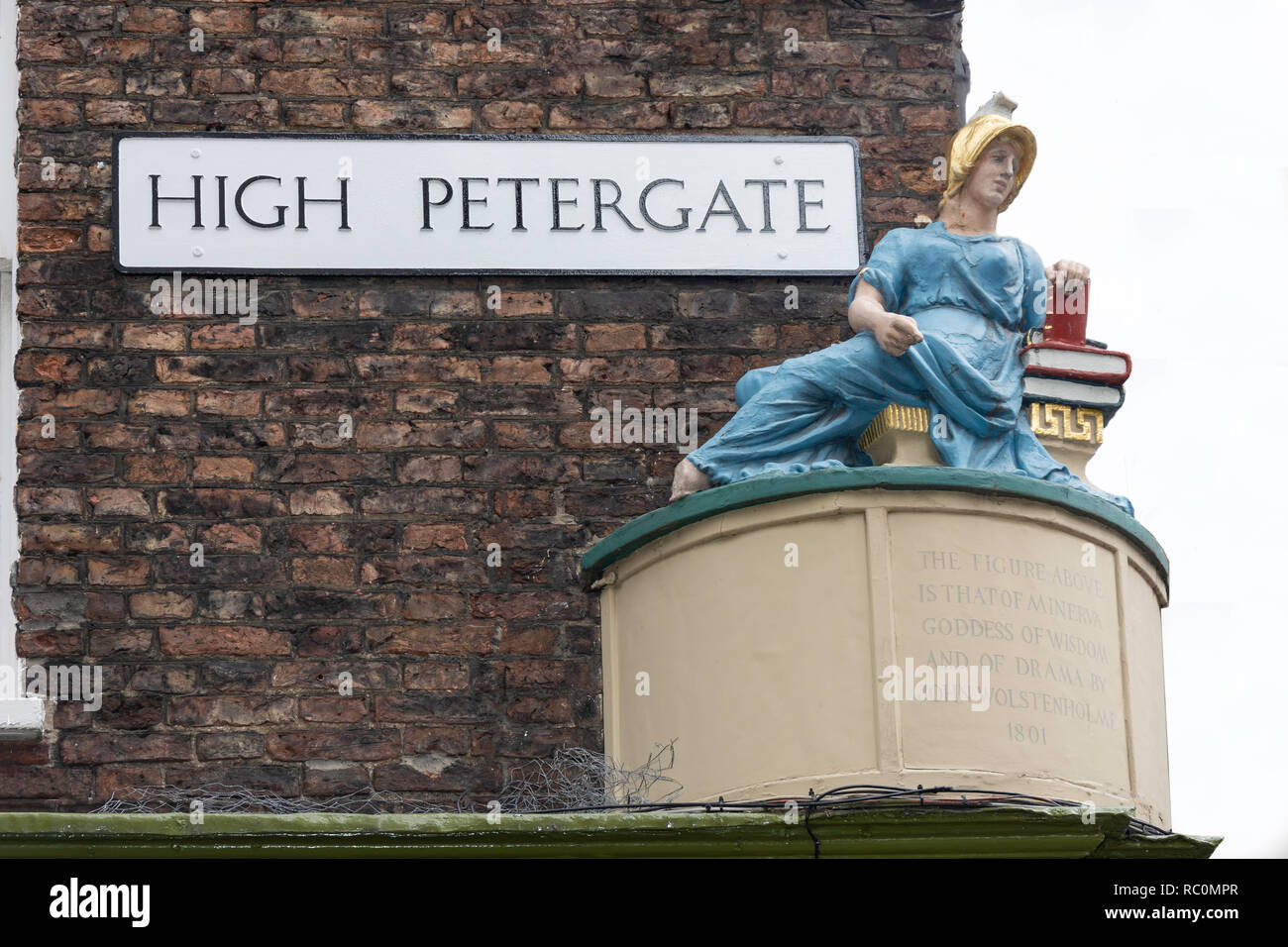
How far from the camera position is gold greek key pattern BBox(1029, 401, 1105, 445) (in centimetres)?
894

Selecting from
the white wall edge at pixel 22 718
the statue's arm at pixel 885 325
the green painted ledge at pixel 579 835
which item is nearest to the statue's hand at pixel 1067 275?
the statue's arm at pixel 885 325

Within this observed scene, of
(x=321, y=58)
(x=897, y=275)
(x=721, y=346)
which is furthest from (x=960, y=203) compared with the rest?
(x=321, y=58)

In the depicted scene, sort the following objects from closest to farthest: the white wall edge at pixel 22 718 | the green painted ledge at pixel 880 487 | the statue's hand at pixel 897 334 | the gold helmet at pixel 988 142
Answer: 1. the green painted ledge at pixel 880 487
2. the statue's hand at pixel 897 334
3. the gold helmet at pixel 988 142
4. the white wall edge at pixel 22 718

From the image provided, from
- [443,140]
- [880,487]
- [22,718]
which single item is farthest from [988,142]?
[22,718]

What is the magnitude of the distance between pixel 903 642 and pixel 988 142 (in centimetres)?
189

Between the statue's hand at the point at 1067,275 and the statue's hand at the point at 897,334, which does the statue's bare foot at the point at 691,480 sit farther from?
the statue's hand at the point at 1067,275

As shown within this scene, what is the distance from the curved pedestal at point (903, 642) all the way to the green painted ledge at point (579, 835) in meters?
0.44

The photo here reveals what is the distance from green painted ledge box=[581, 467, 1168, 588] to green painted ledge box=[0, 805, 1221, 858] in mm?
1116

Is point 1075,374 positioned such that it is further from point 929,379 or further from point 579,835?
point 579,835

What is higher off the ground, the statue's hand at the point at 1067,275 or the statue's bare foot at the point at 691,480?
the statue's hand at the point at 1067,275

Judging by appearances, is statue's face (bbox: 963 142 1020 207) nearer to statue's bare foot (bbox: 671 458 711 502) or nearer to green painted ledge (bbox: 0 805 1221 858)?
statue's bare foot (bbox: 671 458 711 502)

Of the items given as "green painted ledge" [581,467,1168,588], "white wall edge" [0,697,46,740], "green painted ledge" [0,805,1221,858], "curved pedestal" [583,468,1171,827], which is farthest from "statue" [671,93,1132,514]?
"white wall edge" [0,697,46,740]

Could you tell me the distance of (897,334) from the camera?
8.74 meters

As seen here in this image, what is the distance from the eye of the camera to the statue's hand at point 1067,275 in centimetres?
918
